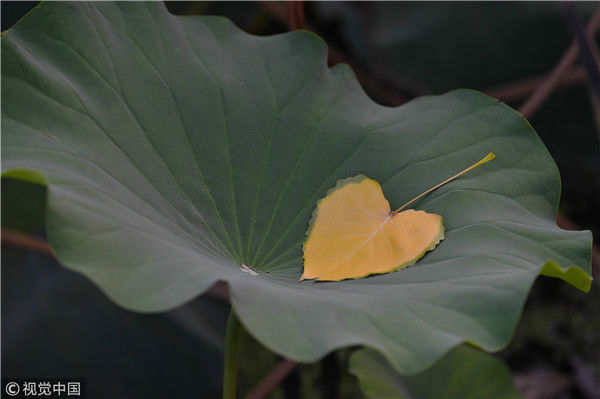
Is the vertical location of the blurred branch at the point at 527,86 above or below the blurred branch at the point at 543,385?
above

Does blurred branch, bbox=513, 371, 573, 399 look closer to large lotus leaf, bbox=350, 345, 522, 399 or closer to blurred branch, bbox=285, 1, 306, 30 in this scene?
large lotus leaf, bbox=350, 345, 522, 399

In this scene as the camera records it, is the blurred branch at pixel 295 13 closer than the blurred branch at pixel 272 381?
Yes

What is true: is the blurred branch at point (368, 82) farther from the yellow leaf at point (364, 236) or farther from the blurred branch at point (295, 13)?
the yellow leaf at point (364, 236)

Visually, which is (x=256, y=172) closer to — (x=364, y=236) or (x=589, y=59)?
(x=364, y=236)

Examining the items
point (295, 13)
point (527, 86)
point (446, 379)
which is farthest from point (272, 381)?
point (527, 86)

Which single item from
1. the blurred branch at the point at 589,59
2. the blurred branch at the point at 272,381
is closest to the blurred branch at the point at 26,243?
the blurred branch at the point at 272,381
